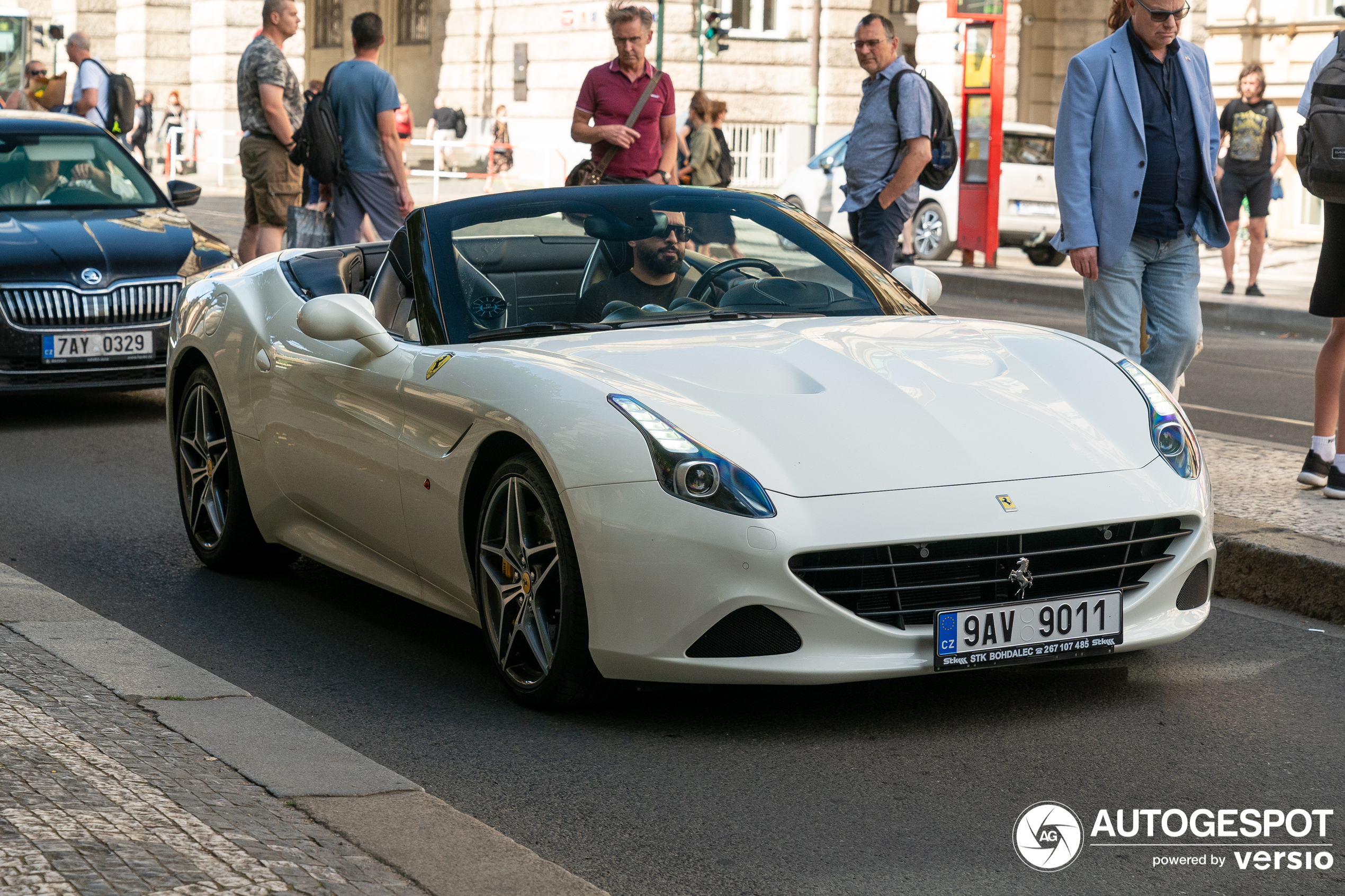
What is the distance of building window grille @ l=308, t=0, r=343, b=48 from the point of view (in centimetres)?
5500

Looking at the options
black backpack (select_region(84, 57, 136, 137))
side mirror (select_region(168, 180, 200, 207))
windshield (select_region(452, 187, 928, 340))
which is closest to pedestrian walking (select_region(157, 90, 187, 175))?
black backpack (select_region(84, 57, 136, 137))

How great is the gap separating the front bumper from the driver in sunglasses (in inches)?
43.8

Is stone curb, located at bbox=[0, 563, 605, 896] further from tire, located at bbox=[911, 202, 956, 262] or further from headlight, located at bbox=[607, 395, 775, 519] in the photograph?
tire, located at bbox=[911, 202, 956, 262]

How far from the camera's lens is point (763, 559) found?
3955 mm

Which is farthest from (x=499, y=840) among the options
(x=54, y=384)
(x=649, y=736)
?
(x=54, y=384)

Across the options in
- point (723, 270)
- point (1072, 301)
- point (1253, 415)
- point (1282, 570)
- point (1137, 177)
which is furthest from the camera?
point (1072, 301)

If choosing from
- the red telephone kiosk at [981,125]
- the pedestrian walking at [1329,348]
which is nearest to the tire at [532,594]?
the pedestrian walking at [1329,348]

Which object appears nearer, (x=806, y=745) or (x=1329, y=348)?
(x=806, y=745)

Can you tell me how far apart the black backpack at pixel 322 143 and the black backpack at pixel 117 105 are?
326 inches

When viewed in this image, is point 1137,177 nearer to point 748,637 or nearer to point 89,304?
point 748,637

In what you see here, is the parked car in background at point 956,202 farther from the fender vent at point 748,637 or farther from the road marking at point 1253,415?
the fender vent at point 748,637

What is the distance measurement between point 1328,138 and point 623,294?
286 cm

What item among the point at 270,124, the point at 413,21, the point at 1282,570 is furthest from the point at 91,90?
the point at 413,21

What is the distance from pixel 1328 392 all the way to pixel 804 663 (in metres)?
3.56
